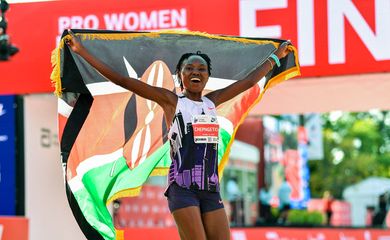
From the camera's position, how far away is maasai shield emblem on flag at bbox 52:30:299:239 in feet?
22.5

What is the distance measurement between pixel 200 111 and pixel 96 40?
2155mm

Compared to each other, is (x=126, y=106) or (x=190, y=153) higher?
(x=126, y=106)

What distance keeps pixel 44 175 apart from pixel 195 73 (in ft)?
15.1

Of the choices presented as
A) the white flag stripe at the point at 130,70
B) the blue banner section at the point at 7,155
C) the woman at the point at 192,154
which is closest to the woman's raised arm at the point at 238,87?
the woman at the point at 192,154

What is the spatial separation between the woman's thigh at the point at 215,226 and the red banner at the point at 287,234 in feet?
14.6

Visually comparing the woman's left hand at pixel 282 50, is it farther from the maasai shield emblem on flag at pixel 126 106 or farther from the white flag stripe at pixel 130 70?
the white flag stripe at pixel 130 70

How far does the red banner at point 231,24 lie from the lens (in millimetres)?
7934

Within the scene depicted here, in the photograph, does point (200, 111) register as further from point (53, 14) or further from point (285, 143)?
point (285, 143)

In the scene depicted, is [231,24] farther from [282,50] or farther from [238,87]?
[238,87]

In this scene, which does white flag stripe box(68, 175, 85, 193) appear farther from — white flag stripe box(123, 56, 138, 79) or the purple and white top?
the purple and white top

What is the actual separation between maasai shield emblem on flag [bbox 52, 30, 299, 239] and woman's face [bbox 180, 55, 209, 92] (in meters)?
1.64

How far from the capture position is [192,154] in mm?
5113

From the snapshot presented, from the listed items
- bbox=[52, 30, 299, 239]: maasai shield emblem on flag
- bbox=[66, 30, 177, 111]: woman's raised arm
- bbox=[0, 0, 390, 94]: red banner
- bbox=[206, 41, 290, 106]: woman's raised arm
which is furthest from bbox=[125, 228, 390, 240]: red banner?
bbox=[66, 30, 177, 111]: woman's raised arm

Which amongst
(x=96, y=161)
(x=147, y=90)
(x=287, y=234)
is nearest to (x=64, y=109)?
(x=96, y=161)
